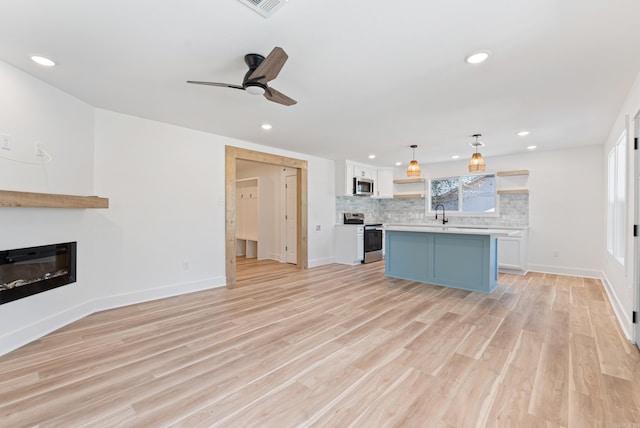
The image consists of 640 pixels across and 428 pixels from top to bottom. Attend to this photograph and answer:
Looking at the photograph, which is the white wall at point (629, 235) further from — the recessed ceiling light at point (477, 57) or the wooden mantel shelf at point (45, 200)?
the wooden mantel shelf at point (45, 200)

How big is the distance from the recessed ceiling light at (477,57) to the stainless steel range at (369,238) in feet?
15.3

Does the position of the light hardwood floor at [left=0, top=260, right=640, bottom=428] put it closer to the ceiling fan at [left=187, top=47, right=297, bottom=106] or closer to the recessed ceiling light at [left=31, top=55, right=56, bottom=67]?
Answer: the ceiling fan at [left=187, top=47, right=297, bottom=106]

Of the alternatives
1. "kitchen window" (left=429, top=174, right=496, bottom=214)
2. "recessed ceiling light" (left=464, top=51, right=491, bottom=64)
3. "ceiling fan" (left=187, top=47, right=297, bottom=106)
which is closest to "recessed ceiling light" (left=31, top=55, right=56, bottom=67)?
"ceiling fan" (left=187, top=47, right=297, bottom=106)

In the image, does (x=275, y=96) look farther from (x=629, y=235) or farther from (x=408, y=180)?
(x=408, y=180)

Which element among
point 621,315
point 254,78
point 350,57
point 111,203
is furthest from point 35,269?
point 621,315

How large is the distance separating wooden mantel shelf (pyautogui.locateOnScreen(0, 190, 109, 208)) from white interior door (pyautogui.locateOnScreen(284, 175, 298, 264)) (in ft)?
12.9

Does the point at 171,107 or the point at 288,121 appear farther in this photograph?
the point at 288,121

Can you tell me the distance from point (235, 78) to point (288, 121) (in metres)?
1.27

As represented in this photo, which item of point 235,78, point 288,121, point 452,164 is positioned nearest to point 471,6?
point 235,78

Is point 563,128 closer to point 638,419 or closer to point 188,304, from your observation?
point 638,419

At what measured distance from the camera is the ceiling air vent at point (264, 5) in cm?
166

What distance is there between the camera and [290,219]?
692cm

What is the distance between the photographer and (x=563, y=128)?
4191 millimetres

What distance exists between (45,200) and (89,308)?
4.83 feet
